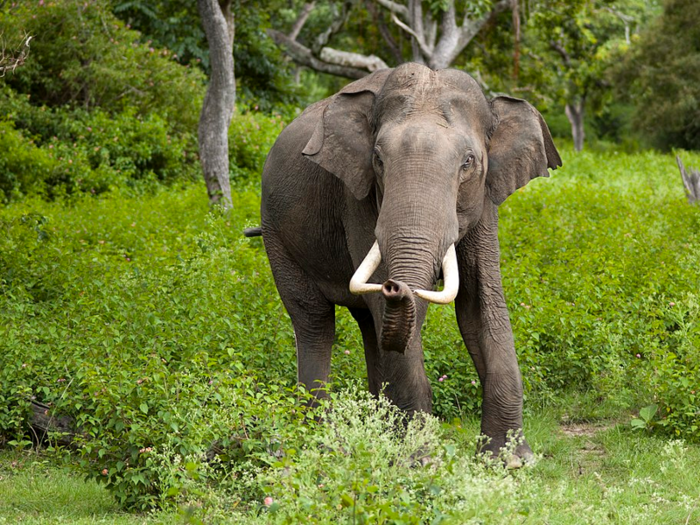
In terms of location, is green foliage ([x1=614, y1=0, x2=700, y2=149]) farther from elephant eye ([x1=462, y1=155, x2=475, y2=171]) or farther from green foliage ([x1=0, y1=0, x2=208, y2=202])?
elephant eye ([x1=462, y1=155, x2=475, y2=171])

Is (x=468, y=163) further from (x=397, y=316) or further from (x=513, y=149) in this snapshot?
(x=397, y=316)

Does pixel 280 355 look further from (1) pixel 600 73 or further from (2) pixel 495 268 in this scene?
(1) pixel 600 73

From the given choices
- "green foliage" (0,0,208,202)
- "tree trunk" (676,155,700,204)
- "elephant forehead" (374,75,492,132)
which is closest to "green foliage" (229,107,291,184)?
"green foliage" (0,0,208,202)

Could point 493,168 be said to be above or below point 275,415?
above

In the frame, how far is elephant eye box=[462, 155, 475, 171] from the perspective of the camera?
5.33 meters

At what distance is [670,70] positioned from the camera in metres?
30.4

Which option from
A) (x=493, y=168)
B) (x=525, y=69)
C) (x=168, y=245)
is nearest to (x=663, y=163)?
(x=525, y=69)

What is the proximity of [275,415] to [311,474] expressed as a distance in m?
0.77

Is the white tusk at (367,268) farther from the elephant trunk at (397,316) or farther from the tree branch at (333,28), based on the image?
the tree branch at (333,28)

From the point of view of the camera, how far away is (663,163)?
74.3 ft

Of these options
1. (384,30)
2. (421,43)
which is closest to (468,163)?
(421,43)

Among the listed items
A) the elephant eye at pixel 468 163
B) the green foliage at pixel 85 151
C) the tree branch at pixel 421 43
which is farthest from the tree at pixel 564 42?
the elephant eye at pixel 468 163

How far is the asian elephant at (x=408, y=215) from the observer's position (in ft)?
16.4

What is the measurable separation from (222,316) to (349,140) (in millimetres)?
2573
